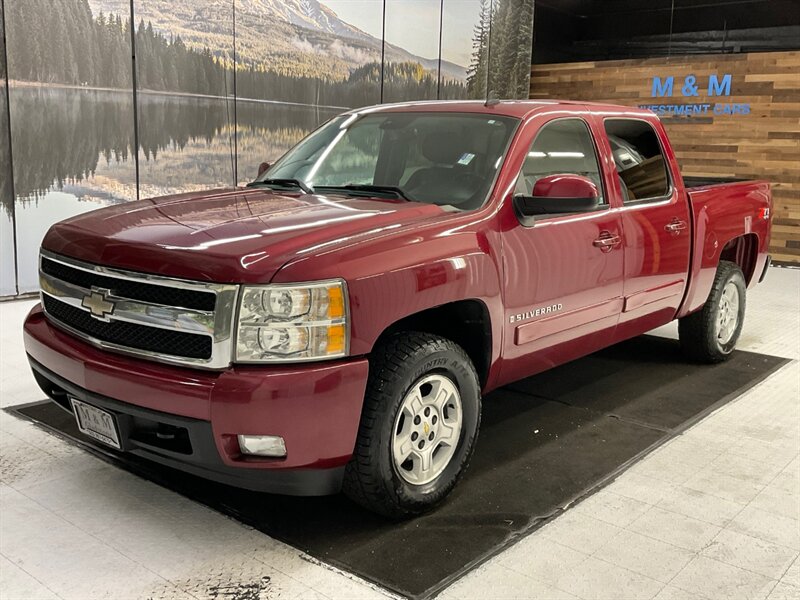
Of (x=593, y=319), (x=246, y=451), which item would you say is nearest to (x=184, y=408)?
(x=246, y=451)

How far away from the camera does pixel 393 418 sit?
2.78 m

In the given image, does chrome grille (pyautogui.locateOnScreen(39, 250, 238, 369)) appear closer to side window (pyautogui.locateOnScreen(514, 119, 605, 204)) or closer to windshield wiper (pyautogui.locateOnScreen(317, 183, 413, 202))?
windshield wiper (pyautogui.locateOnScreen(317, 183, 413, 202))

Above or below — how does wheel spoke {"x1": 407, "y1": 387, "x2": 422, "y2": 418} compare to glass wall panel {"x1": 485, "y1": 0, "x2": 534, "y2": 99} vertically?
below

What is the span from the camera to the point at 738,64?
35.8ft

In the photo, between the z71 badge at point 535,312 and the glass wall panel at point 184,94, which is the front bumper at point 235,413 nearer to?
the z71 badge at point 535,312

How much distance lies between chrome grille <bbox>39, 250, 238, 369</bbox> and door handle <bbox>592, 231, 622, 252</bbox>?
6.56 ft

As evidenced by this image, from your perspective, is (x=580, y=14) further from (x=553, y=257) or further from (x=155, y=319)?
(x=155, y=319)

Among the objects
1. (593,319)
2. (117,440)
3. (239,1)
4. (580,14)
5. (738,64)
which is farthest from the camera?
(580,14)

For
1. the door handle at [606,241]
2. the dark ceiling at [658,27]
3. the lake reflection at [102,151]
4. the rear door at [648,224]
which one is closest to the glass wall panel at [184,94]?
the lake reflection at [102,151]

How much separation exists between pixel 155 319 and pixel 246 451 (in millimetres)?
543

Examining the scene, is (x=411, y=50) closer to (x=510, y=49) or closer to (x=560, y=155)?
(x=510, y=49)

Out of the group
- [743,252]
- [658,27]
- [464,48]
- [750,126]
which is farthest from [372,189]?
[658,27]

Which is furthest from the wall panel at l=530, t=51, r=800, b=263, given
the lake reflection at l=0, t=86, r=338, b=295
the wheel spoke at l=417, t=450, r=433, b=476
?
the wheel spoke at l=417, t=450, r=433, b=476

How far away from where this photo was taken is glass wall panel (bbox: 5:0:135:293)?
6.93 m
